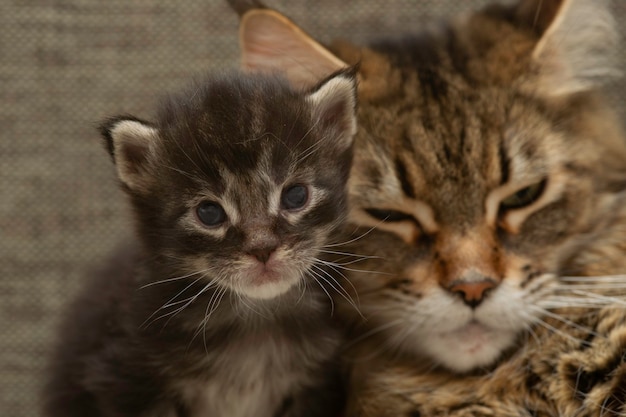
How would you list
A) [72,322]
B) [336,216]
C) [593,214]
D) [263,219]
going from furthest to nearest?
[72,322] → [593,214] → [336,216] → [263,219]

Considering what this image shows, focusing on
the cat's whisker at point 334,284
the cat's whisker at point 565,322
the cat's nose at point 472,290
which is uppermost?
the cat's whisker at point 334,284

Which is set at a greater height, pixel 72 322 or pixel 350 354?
pixel 72 322

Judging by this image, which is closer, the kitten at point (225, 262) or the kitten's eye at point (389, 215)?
the kitten at point (225, 262)

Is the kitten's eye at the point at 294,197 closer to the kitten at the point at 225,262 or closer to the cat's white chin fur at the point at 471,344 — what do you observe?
the kitten at the point at 225,262

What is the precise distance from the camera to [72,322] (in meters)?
1.74

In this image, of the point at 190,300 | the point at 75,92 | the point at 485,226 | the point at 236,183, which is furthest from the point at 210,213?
the point at 75,92

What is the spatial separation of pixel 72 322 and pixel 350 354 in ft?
1.78

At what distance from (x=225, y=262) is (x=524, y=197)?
59cm

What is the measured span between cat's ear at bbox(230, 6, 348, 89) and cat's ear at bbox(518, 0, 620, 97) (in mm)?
379

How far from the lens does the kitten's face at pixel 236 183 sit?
4.21 feet

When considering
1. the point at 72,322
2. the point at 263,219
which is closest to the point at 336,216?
the point at 263,219

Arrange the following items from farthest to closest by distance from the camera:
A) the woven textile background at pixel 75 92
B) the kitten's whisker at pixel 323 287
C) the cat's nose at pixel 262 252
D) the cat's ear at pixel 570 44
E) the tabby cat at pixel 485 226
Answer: the woven textile background at pixel 75 92, the cat's ear at pixel 570 44, the tabby cat at pixel 485 226, the kitten's whisker at pixel 323 287, the cat's nose at pixel 262 252

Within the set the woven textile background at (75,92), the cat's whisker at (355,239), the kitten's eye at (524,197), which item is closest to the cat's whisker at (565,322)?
the kitten's eye at (524,197)

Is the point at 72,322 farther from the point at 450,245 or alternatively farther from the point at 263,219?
the point at 450,245
